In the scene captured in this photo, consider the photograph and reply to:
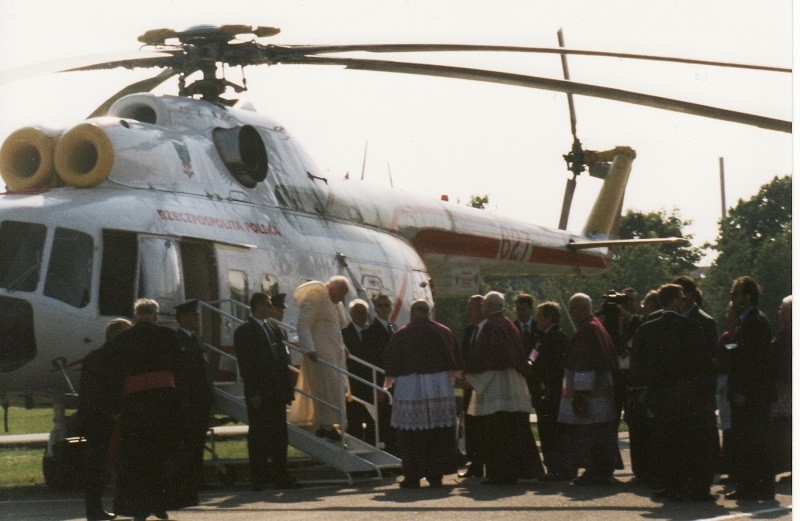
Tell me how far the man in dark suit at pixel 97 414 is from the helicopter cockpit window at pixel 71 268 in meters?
2.06

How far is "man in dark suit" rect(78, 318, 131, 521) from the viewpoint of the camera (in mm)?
10281

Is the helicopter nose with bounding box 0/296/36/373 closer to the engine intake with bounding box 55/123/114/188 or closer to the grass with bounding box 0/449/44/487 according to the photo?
the engine intake with bounding box 55/123/114/188

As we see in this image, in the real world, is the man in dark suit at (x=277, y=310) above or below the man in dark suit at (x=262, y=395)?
above

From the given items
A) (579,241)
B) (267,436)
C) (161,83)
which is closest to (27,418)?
(579,241)

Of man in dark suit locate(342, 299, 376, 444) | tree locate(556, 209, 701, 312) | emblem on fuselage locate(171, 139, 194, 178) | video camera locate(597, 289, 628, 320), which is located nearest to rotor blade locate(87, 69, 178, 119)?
emblem on fuselage locate(171, 139, 194, 178)

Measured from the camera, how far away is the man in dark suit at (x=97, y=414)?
10.3m

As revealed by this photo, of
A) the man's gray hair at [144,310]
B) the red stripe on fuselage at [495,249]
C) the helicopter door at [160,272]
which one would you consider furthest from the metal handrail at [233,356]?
the red stripe on fuselage at [495,249]

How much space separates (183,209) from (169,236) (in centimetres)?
51

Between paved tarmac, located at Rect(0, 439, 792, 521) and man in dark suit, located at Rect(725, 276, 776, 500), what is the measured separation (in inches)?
7.3

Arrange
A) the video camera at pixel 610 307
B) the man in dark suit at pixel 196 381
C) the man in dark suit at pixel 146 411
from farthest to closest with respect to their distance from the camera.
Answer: the video camera at pixel 610 307
the man in dark suit at pixel 196 381
the man in dark suit at pixel 146 411

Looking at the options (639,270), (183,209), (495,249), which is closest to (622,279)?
(639,270)

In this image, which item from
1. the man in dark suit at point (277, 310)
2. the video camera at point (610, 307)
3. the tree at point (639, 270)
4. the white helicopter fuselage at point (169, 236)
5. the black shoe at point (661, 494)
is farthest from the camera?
the tree at point (639, 270)

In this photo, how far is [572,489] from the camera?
12.6 metres

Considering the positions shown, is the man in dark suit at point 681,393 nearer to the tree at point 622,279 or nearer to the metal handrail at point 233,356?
the metal handrail at point 233,356
